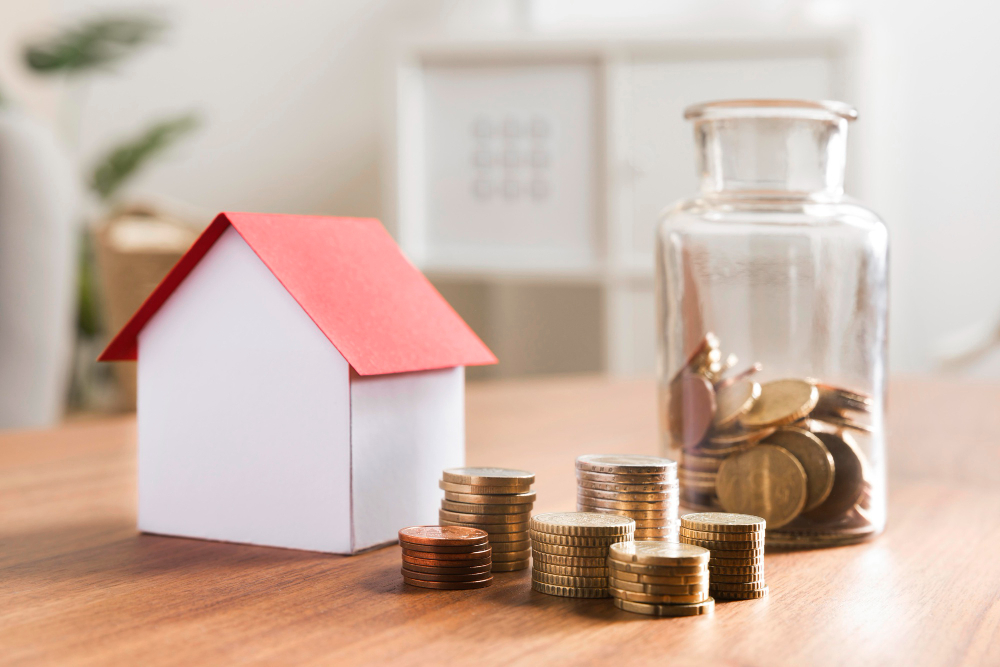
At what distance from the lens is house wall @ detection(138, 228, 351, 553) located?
0.62m

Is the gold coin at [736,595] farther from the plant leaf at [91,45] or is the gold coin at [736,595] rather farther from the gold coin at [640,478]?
the plant leaf at [91,45]

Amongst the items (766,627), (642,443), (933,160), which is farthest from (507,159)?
(766,627)

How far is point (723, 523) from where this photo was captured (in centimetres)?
53

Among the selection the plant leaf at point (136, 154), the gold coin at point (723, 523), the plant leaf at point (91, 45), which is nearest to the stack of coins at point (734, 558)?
the gold coin at point (723, 523)

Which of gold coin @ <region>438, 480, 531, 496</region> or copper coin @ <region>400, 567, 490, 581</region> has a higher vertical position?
gold coin @ <region>438, 480, 531, 496</region>

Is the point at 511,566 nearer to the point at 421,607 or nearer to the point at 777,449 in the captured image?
the point at 421,607

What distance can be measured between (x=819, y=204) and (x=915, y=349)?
309 cm

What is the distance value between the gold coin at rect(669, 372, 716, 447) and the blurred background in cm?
233

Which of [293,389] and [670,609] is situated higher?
[293,389]

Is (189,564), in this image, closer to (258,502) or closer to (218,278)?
(258,502)

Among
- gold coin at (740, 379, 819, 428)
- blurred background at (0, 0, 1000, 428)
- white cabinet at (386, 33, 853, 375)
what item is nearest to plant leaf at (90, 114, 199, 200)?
blurred background at (0, 0, 1000, 428)

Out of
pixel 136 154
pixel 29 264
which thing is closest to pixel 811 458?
pixel 29 264

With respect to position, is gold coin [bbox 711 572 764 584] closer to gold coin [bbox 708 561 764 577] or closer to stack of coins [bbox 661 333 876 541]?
gold coin [bbox 708 561 764 577]

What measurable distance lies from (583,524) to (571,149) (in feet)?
10.0
